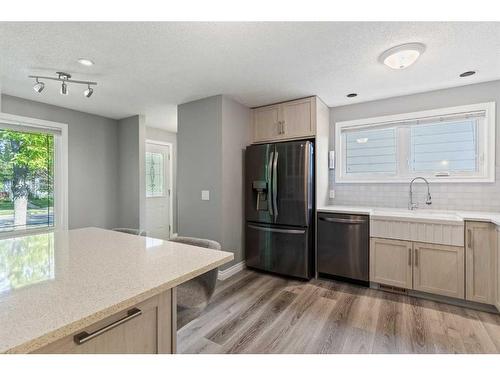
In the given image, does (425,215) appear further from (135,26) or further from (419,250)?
(135,26)

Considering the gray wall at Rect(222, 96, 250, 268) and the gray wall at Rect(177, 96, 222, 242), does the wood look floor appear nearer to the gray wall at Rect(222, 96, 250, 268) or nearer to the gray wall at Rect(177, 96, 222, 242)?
the gray wall at Rect(222, 96, 250, 268)

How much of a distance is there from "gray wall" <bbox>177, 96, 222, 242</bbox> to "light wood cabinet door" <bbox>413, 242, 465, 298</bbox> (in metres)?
2.16

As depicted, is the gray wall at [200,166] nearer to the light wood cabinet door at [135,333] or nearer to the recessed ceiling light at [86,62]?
the recessed ceiling light at [86,62]

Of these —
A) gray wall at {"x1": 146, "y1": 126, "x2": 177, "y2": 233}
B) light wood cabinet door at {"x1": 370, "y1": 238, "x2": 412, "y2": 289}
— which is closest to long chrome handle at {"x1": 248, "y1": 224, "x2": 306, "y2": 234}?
light wood cabinet door at {"x1": 370, "y1": 238, "x2": 412, "y2": 289}

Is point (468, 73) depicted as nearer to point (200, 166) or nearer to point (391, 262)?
point (391, 262)

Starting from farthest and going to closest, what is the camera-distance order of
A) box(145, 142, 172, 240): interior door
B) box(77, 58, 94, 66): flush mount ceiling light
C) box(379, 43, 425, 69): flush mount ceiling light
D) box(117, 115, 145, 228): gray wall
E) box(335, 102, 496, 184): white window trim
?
box(145, 142, 172, 240): interior door < box(117, 115, 145, 228): gray wall < box(335, 102, 496, 184): white window trim < box(77, 58, 94, 66): flush mount ceiling light < box(379, 43, 425, 69): flush mount ceiling light

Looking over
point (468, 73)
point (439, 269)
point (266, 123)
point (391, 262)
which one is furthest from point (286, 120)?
point (439, 269)

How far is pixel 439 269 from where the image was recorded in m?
2.42

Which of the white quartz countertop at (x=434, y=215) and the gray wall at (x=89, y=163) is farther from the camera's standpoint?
the gray wall at (x=89, y=163)

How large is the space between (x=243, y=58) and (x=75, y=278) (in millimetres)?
2031

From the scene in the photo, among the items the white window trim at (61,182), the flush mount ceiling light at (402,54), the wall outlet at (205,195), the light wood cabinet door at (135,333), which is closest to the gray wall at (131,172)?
the white window trim at (61,182)

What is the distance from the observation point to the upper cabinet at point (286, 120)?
3117 mm

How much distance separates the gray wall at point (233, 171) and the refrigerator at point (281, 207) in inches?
4.9

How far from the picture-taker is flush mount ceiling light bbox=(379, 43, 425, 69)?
195 cm
